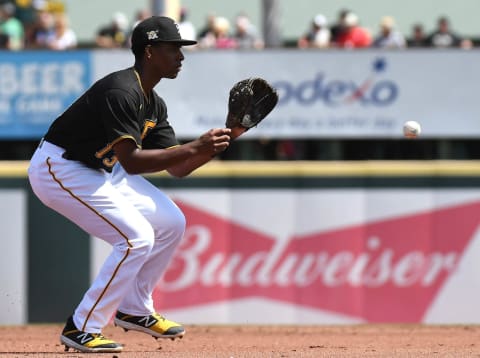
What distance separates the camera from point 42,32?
42.4 ft

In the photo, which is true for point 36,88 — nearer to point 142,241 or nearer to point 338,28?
point 338,28

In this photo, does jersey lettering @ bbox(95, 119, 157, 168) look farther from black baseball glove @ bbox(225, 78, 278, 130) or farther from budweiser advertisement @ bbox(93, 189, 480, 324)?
budweiser advertisement @ bbox(93, 189, 480, 324)

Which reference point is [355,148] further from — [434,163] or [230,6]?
[230,6]

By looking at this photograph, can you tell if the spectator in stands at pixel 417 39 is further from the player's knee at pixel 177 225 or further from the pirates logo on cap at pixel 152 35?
the pirates logo on cap at pixel 152 35

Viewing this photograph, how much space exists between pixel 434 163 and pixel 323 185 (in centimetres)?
96

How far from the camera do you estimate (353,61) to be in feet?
36.1

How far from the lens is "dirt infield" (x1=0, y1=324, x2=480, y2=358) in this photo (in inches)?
267

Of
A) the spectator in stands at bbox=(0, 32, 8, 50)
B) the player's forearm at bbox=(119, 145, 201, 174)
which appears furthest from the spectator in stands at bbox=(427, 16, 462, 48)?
the player's forearm at bbox=(119, 145, 201, 174)

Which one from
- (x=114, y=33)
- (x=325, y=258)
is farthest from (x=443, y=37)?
(x=325, y=258)

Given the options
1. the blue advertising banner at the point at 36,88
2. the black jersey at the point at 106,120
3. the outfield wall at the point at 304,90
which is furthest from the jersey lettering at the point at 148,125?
the blue advertising banner at the point at 36,88

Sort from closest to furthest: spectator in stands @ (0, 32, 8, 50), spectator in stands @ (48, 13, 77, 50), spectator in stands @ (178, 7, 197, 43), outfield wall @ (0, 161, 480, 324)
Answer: outfield wall @ (0, 161, 480, 324) → spectator in stands @ (178, 7, 197, 43) → spectator in stands @ (48, 13, 77, 50) → spectator in stands @ (0, 32, 8, 50)

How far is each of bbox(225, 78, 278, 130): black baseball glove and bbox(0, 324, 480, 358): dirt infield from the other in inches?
53.5

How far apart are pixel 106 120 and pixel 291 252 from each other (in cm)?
376

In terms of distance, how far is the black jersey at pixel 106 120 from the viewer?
6113mm
